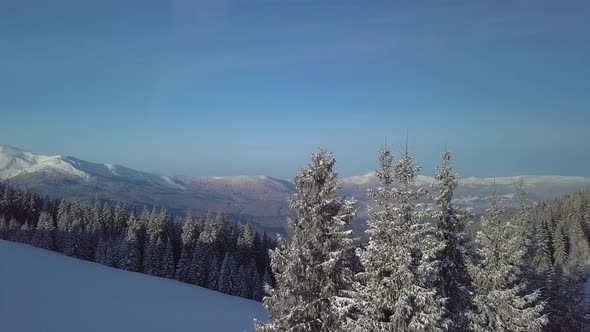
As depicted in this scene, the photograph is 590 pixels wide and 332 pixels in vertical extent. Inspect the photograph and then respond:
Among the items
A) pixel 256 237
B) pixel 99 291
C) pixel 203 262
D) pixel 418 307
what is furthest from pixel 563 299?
pixel 256 237

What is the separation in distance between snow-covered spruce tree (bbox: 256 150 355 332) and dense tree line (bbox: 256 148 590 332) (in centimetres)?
4

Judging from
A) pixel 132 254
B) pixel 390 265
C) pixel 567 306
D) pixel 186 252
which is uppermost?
pixel 390 265

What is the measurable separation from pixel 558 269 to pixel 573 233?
204 feet

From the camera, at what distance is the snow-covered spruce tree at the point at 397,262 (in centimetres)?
1292

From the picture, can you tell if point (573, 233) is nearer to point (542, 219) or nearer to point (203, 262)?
point (542, 219)

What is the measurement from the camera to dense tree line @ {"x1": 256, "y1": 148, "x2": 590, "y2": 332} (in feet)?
43.7

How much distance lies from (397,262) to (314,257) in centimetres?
371

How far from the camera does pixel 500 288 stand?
21625mm

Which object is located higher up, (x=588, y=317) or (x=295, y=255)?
(x=295, y=255)

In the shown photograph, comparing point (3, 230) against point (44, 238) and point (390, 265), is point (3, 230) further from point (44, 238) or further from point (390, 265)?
point (390, 265)

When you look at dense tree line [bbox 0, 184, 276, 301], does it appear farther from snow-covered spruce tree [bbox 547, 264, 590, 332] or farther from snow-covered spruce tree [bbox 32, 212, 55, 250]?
snow-covered spruce tree [bbox 547, 264, 590, 332]

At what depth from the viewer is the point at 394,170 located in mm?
14109

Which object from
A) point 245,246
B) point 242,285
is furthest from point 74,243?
point 242,285

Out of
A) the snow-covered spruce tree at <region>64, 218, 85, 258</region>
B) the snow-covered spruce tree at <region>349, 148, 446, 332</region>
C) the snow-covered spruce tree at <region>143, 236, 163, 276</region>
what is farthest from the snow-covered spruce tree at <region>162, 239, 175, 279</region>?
the snow-covered spruce tree at <region>349, 148, 446, 332</region>
